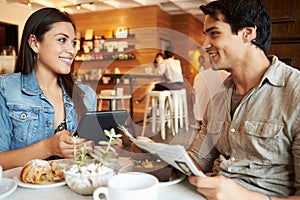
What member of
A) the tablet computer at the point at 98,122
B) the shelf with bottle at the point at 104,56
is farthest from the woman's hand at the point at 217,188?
the shelf with bottle at the point at 104,56

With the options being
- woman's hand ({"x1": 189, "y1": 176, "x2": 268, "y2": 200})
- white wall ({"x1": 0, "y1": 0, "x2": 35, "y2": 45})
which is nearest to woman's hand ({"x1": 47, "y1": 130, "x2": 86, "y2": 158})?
woman's hand ({"x1": 189, "y1": 176, "x2": 268, "y2": 200})

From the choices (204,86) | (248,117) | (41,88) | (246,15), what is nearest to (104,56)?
(204,86)

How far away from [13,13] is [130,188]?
7.28 metres

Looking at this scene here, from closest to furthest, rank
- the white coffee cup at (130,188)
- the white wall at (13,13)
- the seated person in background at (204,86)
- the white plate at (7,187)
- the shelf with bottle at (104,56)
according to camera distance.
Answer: the white coffee cup at (130,188) < the white plate at (7,187) < the seated person in background at (204,86) < the white wall at (13,13) < the shelf with bottle at (104,56)

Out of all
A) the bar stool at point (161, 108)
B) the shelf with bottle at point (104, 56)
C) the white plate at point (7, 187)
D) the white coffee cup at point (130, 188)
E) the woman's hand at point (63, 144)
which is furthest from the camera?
the shelf with bottle at point (104, 56)

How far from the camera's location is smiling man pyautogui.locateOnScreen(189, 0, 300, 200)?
776 mm

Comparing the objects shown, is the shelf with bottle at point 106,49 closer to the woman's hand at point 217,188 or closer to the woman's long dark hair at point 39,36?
the woman's long dark hair at point 39,36

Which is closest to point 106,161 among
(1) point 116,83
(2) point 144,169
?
(2) point 144,169

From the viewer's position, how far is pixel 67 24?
4.31 feet

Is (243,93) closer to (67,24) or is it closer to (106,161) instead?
(106,161)

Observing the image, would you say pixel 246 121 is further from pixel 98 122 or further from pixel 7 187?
pixel 7 187

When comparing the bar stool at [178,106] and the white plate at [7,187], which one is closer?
the white plate at [7,187]

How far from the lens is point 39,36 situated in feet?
4.15

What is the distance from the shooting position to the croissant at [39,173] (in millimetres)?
714
